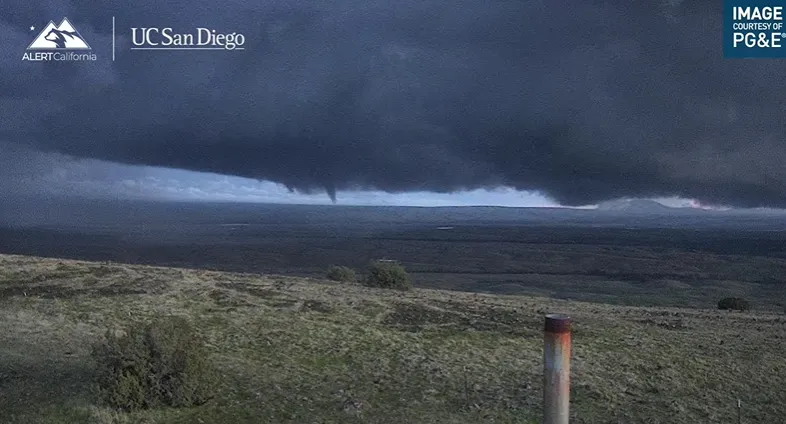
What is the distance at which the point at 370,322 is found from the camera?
1991 cm

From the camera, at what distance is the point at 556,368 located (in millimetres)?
6727

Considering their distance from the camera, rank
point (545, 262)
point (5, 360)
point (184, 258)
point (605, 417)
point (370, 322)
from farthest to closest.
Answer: point (545, 262) < point (184, 258) < point (370, 322) < point (5, 360) < point (605, 417)

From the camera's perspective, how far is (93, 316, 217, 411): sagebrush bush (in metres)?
12.6

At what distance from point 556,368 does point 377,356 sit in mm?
9955

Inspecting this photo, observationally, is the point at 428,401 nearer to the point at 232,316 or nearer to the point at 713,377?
the point at 713,377

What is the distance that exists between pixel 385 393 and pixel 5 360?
8807 mm

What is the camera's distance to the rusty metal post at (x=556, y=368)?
6.66m

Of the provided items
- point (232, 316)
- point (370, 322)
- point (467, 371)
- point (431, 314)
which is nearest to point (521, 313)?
point (431, 314)

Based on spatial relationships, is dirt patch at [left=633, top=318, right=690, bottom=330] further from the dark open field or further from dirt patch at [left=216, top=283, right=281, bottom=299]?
the dark open field

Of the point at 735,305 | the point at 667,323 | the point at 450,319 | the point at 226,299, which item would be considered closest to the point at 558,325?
the point at 450,319

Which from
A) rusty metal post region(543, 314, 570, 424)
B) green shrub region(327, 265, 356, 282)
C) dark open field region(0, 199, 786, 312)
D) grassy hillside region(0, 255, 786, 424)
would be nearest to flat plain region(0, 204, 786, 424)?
grassy hillside region(0, 255, 786, 424)

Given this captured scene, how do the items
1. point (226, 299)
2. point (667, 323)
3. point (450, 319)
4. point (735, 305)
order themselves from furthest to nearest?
point (735, 305), point (667, 323), point (226, 299), point (450, 319)

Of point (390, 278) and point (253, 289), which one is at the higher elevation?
point (253, 289)

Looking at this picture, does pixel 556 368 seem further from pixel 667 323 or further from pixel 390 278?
pixel 390 278
